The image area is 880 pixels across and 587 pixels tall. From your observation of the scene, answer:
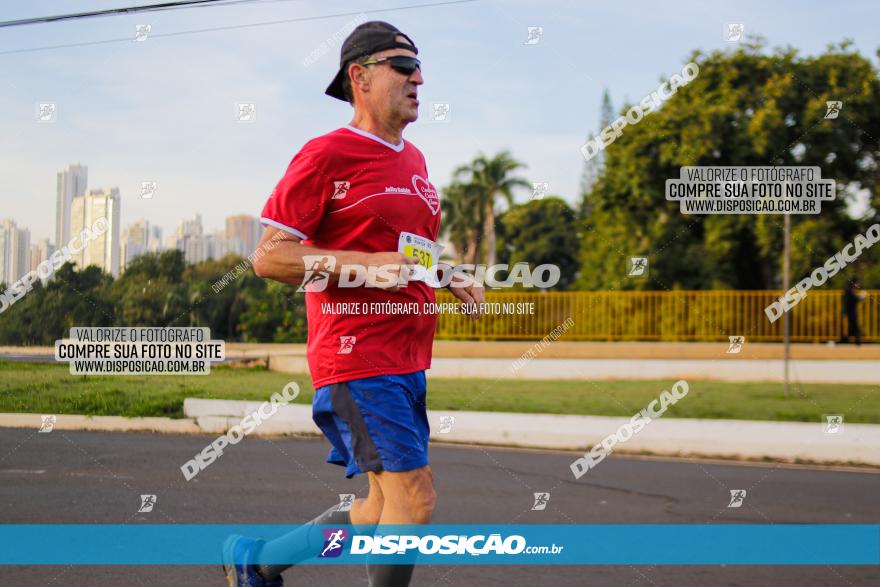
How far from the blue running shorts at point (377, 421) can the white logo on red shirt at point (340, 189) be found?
22.1 inches

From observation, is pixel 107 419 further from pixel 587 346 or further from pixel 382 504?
pixel 587 346

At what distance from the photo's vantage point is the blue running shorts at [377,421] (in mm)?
2723

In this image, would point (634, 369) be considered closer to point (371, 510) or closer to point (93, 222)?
point (93, 222)

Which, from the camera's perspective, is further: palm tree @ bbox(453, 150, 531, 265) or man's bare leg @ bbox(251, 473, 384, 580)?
palm tree @ bbox(453, 150, 531, 265)

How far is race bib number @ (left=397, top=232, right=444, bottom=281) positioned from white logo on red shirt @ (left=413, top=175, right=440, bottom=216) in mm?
117

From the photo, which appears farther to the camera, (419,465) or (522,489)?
(522,489)

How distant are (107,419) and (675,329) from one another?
485 inches

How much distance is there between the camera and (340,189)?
2.79 metres

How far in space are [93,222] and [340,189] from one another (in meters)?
7.23

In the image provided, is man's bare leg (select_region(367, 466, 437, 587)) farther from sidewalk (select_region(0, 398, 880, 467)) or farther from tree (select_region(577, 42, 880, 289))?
tree (select_region(577, 42, 880, 289))

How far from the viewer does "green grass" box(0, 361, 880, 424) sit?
8.95 metres

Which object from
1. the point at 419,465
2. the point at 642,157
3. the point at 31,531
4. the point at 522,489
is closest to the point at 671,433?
the point at 522,489

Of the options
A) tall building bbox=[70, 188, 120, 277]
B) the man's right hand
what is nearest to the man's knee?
the man's right hand

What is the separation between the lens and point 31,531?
4.93m
